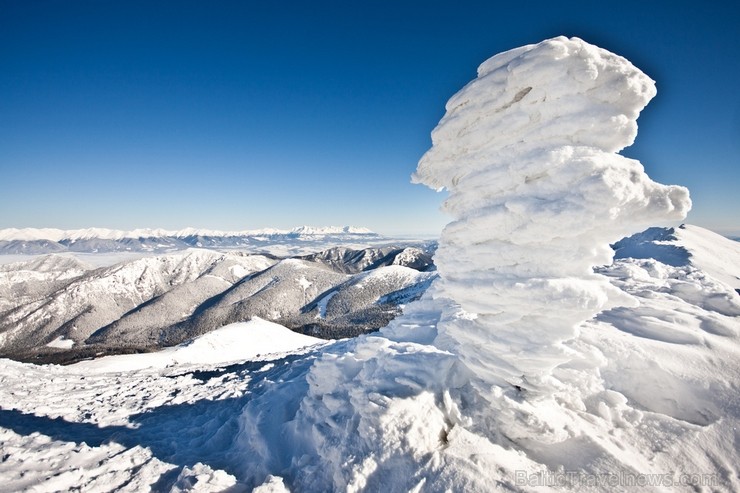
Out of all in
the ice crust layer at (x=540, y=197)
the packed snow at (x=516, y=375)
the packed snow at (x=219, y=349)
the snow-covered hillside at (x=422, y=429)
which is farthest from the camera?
the packed snow at (x=219, y=349)

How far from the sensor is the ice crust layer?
328 inches

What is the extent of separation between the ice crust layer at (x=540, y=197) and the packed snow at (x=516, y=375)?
46 millimetres

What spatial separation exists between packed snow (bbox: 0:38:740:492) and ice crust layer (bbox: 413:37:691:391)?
0.05 metres

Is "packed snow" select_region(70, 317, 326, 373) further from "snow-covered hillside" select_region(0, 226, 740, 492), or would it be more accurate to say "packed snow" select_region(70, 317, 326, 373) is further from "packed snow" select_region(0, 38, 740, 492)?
"packed snow" select_region(0, 38, 740, 492)

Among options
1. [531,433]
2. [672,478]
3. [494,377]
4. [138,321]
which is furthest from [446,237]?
[138,321]

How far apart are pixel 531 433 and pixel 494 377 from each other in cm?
179

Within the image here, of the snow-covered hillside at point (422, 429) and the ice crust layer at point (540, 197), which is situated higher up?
the ice crust layer at point (540, 197)

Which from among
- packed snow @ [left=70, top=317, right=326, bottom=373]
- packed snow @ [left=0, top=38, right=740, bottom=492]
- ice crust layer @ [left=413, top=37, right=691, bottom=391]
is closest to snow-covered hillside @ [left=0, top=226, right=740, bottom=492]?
packed snow @ [left=0, top=38, right=740, bottom=492]

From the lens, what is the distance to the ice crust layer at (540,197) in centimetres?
834

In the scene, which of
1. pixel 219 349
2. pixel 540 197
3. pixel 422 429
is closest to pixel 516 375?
pixel 422 429

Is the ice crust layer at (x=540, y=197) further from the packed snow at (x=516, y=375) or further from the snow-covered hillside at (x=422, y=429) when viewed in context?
the snow-covered hillside at (x=422, y=429)

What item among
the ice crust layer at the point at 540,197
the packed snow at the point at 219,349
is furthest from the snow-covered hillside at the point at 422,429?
the packed snow at the point at 219,349

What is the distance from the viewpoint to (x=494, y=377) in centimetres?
1072

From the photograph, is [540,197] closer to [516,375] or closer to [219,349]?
[516,375]
